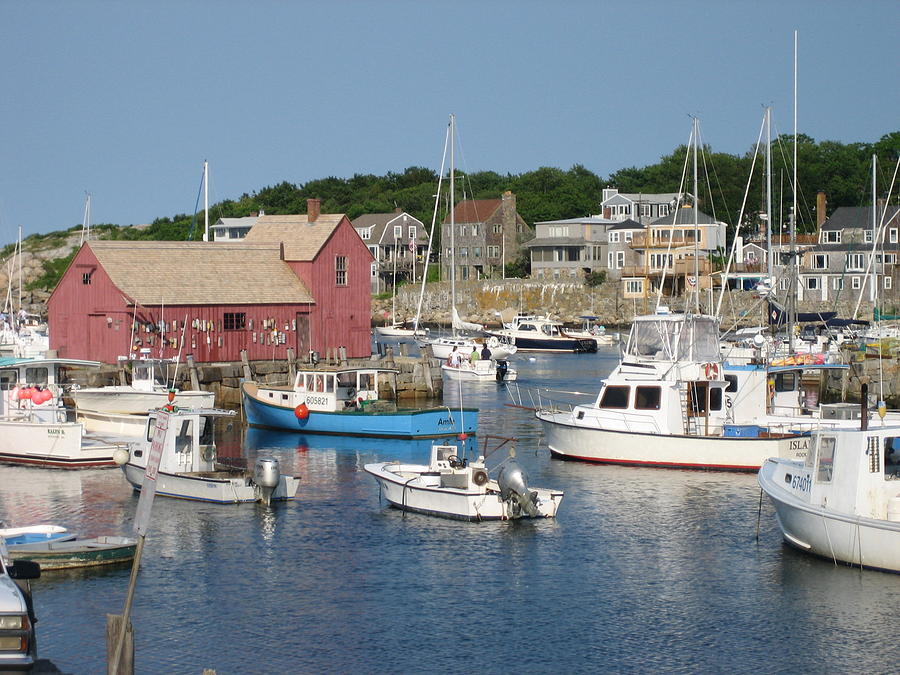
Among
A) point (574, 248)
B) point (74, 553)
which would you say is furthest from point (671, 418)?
point (574, 248)

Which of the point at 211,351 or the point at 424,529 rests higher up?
the point at 211,351

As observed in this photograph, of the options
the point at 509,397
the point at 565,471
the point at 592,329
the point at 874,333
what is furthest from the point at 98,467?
the point at 592,329

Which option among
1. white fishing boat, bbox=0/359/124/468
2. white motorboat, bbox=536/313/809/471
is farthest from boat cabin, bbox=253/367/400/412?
white motorboat, bbox=536/313/809/471

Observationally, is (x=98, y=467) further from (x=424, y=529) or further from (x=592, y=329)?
(x=592, y=329)

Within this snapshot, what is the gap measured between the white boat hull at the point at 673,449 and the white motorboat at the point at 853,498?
33.0 feet

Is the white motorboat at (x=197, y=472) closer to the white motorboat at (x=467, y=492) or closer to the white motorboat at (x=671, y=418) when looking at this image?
the white motorboat at (x=467, y=492)

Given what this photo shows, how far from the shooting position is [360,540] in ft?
93.7

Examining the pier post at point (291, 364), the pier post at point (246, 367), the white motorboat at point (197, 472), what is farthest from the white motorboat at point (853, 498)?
the pier post at point (291, 364)

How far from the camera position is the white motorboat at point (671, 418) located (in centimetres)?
3709

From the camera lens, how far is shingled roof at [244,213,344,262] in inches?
2272

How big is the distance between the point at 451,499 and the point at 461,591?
5.63 metres

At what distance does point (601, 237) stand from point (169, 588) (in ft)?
341

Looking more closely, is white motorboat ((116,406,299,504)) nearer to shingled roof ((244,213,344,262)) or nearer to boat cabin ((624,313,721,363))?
boat cabin ((624,313,721,363))

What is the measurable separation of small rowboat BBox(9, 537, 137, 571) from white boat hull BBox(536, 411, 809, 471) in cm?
1761
